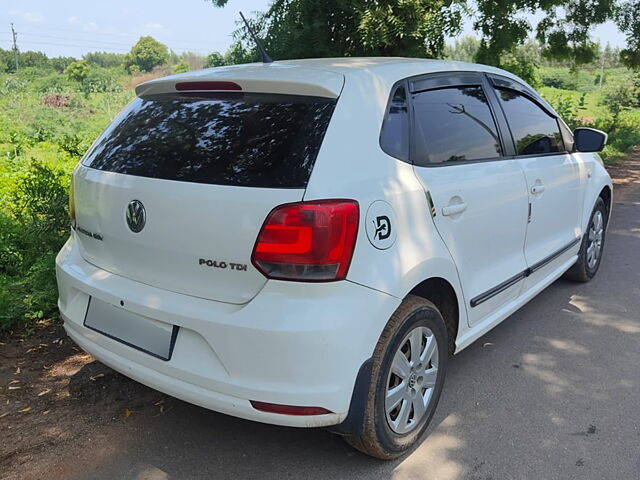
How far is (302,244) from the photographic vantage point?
7.12 ft

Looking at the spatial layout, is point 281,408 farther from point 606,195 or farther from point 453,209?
point 606,195

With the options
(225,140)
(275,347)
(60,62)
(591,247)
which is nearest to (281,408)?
(275,347)

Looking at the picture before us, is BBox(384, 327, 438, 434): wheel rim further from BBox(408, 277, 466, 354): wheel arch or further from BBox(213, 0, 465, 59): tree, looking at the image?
BBox(213, 0, 465, 59): tree

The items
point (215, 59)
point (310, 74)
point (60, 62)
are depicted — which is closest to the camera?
point (310, 74)

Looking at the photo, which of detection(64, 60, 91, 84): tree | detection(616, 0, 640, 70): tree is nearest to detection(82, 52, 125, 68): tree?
detection(64, 60, 91, 84): tree

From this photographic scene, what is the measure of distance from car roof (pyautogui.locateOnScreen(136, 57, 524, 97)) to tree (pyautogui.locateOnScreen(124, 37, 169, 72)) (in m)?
75.4

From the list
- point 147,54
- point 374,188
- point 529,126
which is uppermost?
point 147,54

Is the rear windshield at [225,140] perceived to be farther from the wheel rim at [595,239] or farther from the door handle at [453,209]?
the wheel rim at [595,239]

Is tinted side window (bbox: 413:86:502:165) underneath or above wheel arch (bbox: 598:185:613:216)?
above

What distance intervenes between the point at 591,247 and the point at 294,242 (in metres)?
3.73

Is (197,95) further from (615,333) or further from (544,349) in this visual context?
(615,333)

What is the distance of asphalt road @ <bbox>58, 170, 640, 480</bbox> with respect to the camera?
A: 2.58m

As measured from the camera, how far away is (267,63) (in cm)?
307

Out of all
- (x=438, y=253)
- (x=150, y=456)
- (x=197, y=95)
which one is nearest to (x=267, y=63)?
(x=197, y=95)
